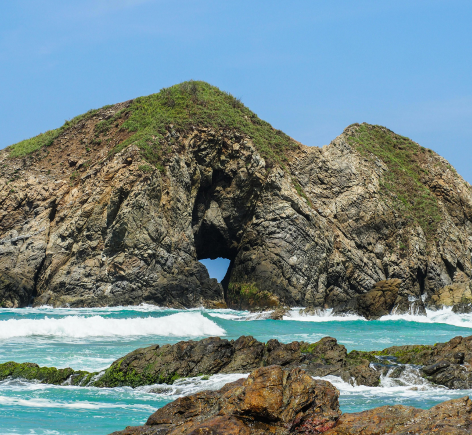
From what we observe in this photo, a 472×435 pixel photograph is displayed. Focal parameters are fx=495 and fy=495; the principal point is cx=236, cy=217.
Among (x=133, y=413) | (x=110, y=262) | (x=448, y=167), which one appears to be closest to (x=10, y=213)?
(x=110, y=262)

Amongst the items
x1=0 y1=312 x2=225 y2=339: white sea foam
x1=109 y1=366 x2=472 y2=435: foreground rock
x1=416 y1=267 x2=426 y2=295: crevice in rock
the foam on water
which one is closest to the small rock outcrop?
the foam on water

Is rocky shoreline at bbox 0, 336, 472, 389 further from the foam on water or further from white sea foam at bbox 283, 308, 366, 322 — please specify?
the foam on water

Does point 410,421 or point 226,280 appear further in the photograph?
point 226,280

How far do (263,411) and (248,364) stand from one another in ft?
23.3

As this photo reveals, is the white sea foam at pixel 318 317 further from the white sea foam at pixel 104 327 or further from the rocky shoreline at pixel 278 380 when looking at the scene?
the rocky shoreline at pixel 278 380

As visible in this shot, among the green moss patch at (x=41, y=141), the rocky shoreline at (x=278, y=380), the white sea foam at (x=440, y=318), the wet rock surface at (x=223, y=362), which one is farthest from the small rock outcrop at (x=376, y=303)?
the green moss patch at (x=41, y=141)

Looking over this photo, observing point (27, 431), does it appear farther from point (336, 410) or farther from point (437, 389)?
point (437, 389)

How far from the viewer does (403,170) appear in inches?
2061

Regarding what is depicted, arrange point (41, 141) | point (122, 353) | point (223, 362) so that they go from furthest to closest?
point (41, 141)
point (122, 353)
point (223, 362)

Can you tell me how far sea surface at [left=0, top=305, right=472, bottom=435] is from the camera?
8836mm

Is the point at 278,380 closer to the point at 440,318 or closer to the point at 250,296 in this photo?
the point at 440,318

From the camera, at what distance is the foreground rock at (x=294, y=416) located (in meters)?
5.43

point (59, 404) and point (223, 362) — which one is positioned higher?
point (223, 362)

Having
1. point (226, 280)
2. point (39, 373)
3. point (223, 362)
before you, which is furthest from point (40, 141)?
point (223, 362)
